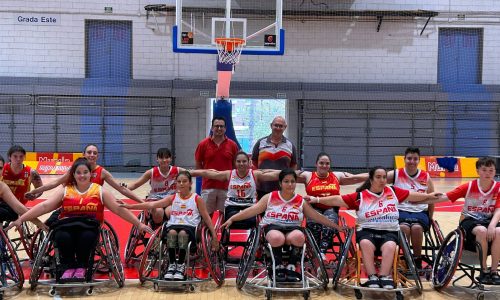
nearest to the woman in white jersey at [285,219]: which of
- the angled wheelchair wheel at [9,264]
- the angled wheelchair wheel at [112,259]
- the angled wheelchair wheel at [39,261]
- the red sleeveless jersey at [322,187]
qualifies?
the red sleeveless jersey at [322,187]

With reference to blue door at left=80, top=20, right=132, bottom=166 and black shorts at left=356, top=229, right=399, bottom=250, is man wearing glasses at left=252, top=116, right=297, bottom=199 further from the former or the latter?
blue door at left=80, top=20, right=132, bottom=166

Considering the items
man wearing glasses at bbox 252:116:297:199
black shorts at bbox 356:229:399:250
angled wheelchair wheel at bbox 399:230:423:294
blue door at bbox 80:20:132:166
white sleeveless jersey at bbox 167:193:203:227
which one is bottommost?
angled wheelchair wheel at bbox 399:230:423:294

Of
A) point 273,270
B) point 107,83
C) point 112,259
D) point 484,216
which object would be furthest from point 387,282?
point 107,83

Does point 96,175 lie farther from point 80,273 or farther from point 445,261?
point 445,261

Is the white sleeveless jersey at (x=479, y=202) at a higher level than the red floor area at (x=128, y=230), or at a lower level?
higher

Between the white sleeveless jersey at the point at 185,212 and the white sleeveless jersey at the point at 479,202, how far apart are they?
217 cm

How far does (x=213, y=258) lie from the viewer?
4.57 m

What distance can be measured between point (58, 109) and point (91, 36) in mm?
2086

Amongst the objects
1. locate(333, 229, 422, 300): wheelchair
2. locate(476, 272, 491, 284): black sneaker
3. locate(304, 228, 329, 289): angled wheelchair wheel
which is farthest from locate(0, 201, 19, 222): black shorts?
locate(476, 272, 491, 284): black sneaker

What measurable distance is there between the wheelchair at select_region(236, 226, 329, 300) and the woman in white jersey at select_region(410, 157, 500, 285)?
114cm

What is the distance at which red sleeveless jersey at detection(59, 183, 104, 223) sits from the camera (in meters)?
4.28

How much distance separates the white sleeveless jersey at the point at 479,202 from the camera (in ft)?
14.3

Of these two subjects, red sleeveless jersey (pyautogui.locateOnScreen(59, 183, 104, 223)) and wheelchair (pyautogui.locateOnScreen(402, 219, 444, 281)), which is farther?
wheelchair (pyautogui.locateOnScreen(402, 219, 444, 281))

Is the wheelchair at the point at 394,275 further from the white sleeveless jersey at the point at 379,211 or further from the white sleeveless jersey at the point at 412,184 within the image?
the white sleeveless jersey at the point at 412,184
